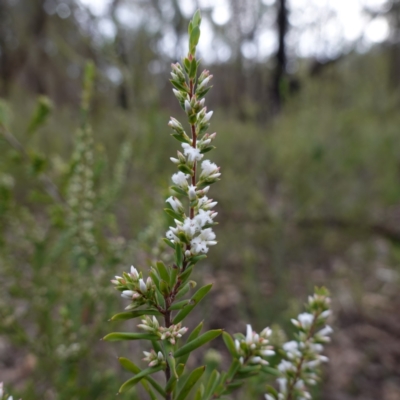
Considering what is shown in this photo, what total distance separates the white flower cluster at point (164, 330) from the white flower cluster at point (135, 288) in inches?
1.9

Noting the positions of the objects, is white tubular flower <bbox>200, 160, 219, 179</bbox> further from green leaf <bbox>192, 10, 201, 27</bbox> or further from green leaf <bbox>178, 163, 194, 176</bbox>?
green leaf <bbox>192, 10, 201, 27</bbox>

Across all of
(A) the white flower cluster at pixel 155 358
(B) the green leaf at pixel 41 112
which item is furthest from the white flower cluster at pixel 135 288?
(B) the green leaf at pixel 41 112

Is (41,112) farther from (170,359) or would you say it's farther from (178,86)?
(170,359)

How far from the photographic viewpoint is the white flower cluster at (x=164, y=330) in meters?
0.67

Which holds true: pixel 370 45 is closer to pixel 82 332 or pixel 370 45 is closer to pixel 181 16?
pixel 181 16

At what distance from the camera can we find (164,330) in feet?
2.24

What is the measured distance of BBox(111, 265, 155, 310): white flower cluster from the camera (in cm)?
65

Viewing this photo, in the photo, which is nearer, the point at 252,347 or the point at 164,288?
the point at 164,288

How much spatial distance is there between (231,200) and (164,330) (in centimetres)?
375

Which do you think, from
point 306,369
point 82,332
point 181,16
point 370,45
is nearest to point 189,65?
point 306,369

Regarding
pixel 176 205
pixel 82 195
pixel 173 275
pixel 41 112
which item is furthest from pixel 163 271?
pixel 41 112

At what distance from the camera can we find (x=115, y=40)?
2676 millimetres

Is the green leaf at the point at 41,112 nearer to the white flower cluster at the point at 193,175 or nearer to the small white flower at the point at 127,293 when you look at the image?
the white flower cluster at the point at 193,175

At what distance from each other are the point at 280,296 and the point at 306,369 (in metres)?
2.48
